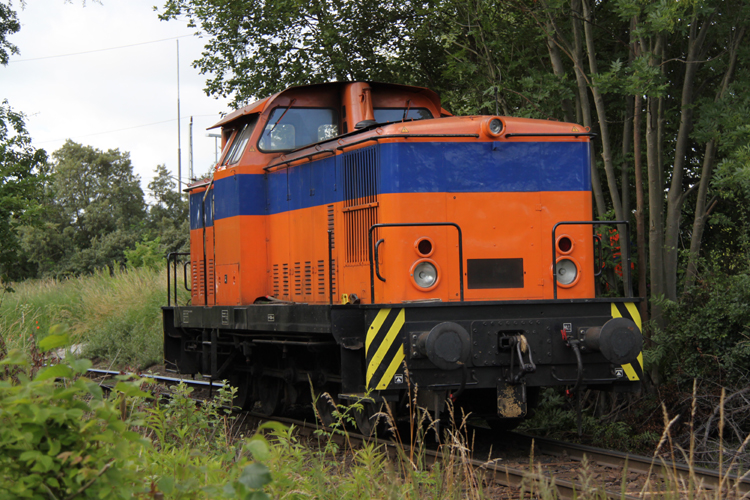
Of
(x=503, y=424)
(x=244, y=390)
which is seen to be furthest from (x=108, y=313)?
(x=503, y=424)

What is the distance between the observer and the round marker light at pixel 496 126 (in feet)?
20.0

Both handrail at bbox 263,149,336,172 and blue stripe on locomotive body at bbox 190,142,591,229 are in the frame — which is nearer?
blue stripe on locomotive body at bbox 190,142,591,229

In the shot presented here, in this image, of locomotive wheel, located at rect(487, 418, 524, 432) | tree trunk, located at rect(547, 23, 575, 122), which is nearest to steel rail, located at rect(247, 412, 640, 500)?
locomotive wheel, located at rect(487, 418, 524, 432)

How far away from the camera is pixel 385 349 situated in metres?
5.49

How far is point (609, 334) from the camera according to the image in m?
5.43

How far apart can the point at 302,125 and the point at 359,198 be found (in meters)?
1.51

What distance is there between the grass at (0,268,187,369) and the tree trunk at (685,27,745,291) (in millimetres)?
8984

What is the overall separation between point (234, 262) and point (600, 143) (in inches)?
190

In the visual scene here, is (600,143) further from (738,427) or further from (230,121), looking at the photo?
(230,121)

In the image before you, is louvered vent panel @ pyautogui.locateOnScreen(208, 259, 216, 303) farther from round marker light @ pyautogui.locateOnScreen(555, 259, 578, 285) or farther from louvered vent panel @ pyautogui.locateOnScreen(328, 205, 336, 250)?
round marker light @ pyautogui.locateOnScreen(555, 259, 578, 285)

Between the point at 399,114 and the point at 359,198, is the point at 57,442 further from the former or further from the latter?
the point at 399,114

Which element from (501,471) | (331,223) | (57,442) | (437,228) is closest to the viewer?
(57,442)

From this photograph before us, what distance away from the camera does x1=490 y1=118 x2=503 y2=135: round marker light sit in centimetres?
611

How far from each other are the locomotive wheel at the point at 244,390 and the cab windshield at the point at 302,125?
2737 mm
